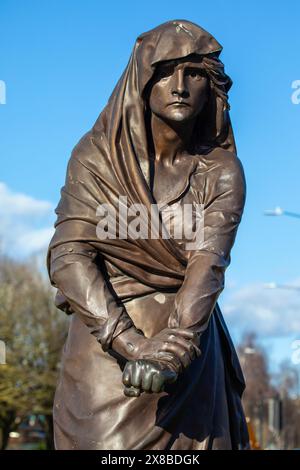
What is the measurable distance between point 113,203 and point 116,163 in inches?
8.2

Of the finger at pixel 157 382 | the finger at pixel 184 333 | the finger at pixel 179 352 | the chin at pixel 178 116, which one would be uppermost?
the chin at pixel 178 116

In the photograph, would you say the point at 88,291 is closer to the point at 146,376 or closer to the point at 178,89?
the point at 146,376

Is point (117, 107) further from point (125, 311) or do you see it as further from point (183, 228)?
point (125, 311)

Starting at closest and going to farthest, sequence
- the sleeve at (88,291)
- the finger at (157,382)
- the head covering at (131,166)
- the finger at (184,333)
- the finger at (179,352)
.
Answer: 1. the finger at (157,382)
2. the finger at (179,352)
3. the finger at (184,333)
4. the sleeve at (88,291)
5. the head covering at (131,166)

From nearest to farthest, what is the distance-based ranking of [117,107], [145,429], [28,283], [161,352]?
[161,352], [145,429], [117,107], [28,283]

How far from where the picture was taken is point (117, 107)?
17.0ft

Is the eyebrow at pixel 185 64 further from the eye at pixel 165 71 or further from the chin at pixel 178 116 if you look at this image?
the chin at pixel 178 116

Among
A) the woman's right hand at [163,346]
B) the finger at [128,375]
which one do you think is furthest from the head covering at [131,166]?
the finger at [128,375]

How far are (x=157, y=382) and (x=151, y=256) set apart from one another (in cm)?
89

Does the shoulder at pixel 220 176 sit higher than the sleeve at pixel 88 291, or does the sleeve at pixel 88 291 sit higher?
the shoulder at pixel 220 176

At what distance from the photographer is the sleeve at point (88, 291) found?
4.72 metres

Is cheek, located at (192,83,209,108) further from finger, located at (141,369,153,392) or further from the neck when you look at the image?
finger, located at (141,369,153,392)

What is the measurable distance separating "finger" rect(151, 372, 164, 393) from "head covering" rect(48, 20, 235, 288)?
0.79 m
